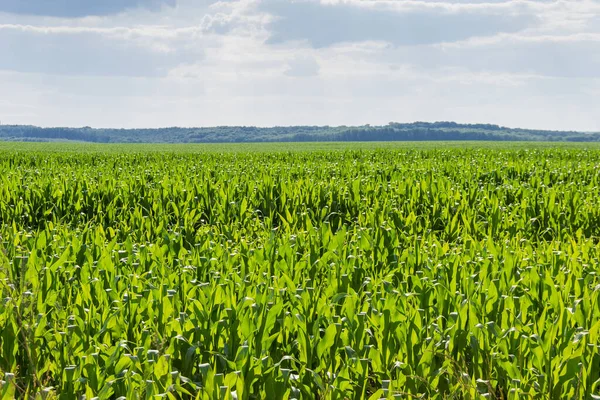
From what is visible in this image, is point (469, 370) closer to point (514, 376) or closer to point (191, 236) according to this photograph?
point (514, 376)

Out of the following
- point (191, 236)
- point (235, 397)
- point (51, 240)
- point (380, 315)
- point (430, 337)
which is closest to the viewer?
point (235, 397)

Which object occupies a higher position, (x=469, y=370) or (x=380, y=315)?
(x=380, y=315)

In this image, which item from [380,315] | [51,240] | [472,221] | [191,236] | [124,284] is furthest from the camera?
[472,221]

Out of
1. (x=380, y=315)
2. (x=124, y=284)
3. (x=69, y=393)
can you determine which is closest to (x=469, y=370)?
(x=380, y=315)

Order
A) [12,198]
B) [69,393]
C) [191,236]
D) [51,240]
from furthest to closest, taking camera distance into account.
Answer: [12,198] → [191,236] → [51,240] → [69,393]

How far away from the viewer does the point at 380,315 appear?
3699 millimetres

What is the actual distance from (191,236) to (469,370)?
15.9ft

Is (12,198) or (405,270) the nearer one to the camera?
(405,270)

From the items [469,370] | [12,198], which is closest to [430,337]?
[469,370]

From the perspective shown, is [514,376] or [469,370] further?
[469,370]

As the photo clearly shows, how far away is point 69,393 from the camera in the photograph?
120 inches

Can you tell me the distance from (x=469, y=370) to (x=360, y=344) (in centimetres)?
66

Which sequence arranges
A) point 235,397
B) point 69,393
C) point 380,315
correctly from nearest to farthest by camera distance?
point 235,397 → point 69,393 → point 380,315

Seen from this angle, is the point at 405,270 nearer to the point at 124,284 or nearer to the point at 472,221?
the point at 124,284
